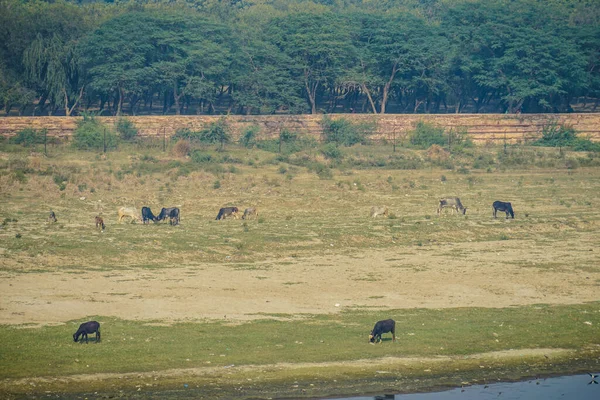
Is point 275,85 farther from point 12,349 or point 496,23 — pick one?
point 12,349

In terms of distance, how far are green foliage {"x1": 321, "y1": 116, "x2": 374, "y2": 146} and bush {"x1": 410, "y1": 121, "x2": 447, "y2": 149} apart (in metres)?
3.19

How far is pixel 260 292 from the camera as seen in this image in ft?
91.8

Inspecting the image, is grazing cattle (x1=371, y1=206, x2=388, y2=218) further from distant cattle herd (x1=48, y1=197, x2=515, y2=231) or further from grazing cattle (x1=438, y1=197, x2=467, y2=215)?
grazing cattle (x1=438, y1=197, x2=467, y2=215)

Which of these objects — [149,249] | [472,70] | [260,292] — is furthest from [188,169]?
[472,70]

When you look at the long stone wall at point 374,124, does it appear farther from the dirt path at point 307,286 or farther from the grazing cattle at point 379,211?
the dirt path at point 307,286

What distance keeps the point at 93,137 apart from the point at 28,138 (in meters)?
4.05

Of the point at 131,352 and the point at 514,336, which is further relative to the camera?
the point at 514,336

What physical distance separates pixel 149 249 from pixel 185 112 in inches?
1982

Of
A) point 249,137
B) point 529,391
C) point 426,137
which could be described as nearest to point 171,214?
point 529,391

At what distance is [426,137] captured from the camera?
215 feet

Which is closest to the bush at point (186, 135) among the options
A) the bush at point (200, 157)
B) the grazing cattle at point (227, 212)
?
the bush at point (200, 157)

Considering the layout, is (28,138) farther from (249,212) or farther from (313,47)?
(313,47)

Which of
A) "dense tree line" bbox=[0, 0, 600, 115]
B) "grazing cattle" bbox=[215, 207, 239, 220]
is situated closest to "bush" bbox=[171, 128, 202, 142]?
"dense tree line" bbox=[0, 0, 600, 115]

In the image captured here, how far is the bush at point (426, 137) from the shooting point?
6469 centimetres
